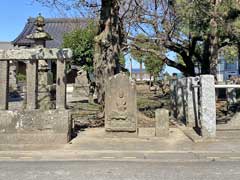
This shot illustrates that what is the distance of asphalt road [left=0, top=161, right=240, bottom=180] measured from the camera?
6918mm

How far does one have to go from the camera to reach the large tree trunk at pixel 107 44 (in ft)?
46.0

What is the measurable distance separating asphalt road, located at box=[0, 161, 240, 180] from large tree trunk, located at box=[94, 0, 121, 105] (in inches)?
238

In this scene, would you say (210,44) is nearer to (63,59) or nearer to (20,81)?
(63,59)

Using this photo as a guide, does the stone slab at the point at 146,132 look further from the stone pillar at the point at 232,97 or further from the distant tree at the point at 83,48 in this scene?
the distant tree at the point at 83,48

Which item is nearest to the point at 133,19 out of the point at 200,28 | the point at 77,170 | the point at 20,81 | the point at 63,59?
the point at 200,28

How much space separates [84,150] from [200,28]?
12733 millimetres

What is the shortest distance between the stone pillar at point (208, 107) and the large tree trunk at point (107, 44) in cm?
394

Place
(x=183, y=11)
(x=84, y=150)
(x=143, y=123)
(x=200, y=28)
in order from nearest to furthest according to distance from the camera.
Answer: (x=84, y=150)
(x=143, y=123)
(x=183, y=11)
(x=200, y=28)

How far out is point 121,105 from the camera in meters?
11.4

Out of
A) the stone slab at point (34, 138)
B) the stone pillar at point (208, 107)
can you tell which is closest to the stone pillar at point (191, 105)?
the stone pillar at point (208, 107)

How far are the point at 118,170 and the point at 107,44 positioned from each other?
7.21 meters

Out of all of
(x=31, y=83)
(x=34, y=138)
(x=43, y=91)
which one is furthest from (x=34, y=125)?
(x=43, y=91)

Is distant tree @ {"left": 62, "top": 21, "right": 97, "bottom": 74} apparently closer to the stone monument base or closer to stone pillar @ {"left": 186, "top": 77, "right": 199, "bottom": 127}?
stone pillar @ {"left": 186, "top": 77, "right": 199, "bottom": 127}

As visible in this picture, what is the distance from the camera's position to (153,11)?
21.3 metres
